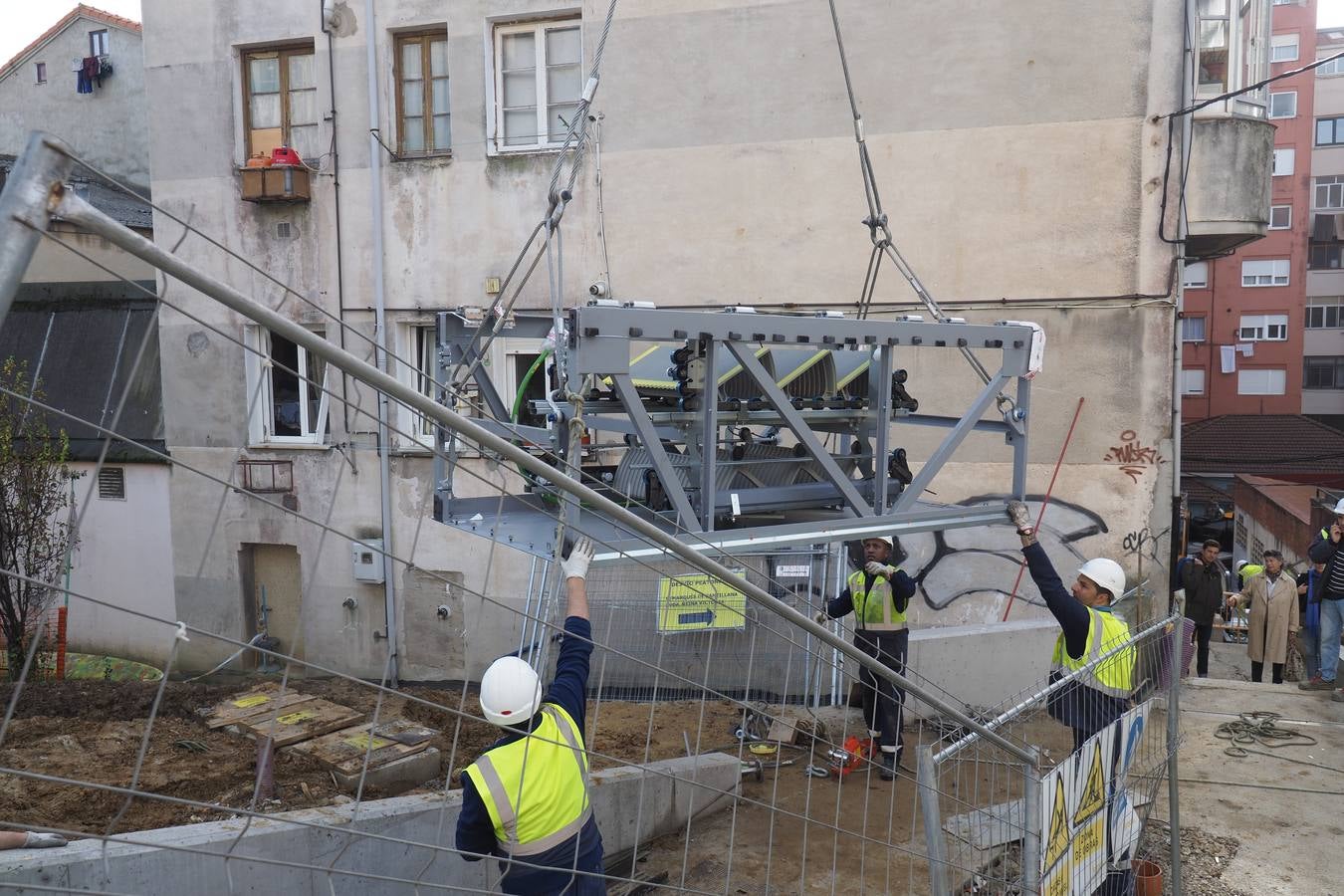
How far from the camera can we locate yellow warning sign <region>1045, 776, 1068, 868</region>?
406 cm

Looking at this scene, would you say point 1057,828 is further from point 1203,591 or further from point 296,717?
point 1203,591

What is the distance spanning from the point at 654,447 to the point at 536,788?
5.25 feet

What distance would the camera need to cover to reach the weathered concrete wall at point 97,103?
17.0 metres

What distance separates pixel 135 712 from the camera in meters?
9.48

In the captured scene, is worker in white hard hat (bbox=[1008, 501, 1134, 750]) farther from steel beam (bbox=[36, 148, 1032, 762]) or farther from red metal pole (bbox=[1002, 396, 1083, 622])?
red metal pole (bbox=[1002, 396, 1083, 622])

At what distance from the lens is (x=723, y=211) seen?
430 inches

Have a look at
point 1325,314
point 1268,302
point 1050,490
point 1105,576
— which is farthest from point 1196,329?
point 1105,576

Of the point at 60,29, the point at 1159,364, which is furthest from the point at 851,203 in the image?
the point at 60,29

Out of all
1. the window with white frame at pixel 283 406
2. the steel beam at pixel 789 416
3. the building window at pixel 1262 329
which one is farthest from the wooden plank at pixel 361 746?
the building window at pixel 1262 329

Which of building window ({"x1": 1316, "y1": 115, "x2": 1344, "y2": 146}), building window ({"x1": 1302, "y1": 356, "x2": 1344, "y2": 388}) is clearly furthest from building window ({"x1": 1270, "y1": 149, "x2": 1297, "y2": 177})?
building window ({"x1": 1302, "y1": 356, "x2": 1344, "y2": 388})

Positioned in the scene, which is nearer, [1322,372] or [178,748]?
[178,748]

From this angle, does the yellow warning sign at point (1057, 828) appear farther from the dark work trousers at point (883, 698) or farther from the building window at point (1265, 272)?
the building window at point (1265, 272)

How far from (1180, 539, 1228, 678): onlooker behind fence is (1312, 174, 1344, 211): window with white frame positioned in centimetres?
3455

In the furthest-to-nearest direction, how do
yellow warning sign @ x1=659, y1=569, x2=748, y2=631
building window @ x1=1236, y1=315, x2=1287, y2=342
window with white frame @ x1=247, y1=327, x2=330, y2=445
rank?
building window @ x1=1236, y1=315, x2=1287, y2=342 → window with white frame @ x1=247, y1=327, x2=330, y2=445 → yellow warning sign @ x1=659, y1=569, x2=748, y2=631
